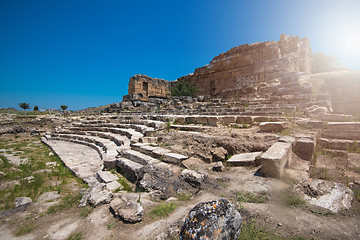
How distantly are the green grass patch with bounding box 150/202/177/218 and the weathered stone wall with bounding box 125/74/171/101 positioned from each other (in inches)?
631

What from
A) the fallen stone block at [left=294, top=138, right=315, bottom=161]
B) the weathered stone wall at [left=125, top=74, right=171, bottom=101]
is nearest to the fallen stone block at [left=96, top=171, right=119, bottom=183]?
the fallen stone block at [left=294, top=138, right=315, bottom=161]

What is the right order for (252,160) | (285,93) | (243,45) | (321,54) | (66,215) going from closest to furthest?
(66,215)
(252,160)
(285,93)
(243,45)
(321,54)

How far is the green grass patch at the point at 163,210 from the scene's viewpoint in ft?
6.74

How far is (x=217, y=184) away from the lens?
105 inches

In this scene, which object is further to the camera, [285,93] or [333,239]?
[285,93]

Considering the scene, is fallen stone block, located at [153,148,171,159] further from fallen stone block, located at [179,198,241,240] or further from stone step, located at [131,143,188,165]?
fallen stone block, located at [179,198,241,240]

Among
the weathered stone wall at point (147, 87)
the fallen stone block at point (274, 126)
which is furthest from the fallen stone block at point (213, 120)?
the weathered stone wall at point (147, 87)

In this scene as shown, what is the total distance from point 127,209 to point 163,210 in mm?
473

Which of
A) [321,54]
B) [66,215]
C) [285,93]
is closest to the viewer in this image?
[66,215]

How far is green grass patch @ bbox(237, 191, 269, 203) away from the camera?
2135 mm

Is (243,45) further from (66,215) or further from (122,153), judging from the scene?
(66,215)

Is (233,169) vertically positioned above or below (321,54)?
below

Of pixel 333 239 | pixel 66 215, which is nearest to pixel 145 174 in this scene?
pixel 66 215

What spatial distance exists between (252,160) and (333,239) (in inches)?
64.8
